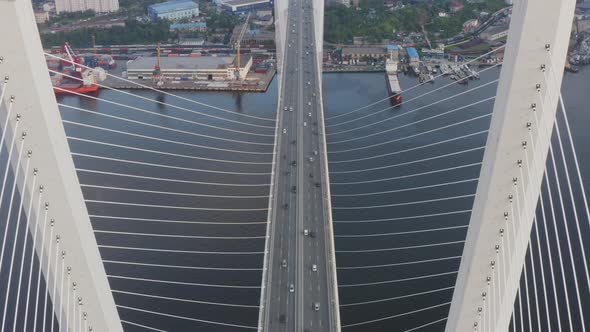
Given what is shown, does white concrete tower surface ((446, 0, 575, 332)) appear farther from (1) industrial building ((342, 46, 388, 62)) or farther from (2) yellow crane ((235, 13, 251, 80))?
(1) industrial building ((342, 46, 388, 62))

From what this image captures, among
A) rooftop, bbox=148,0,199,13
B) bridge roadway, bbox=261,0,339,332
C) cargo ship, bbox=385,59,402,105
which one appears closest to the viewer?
bridge roadway, bbox=261,0,339,332

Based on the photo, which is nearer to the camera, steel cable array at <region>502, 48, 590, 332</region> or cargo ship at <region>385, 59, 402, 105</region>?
steel cable array at <region>502, 48, 590, 332</region>

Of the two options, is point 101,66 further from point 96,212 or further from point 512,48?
point 512,48

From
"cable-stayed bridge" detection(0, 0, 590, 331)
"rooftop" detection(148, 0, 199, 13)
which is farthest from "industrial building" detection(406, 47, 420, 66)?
"rooftop" detection(148, 0, 199, 13)

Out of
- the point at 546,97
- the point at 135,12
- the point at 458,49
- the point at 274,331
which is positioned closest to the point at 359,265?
the point at 274,331

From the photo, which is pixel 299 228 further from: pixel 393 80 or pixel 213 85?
pixel 213 85

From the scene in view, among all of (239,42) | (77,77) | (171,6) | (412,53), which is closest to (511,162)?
(77,77)
